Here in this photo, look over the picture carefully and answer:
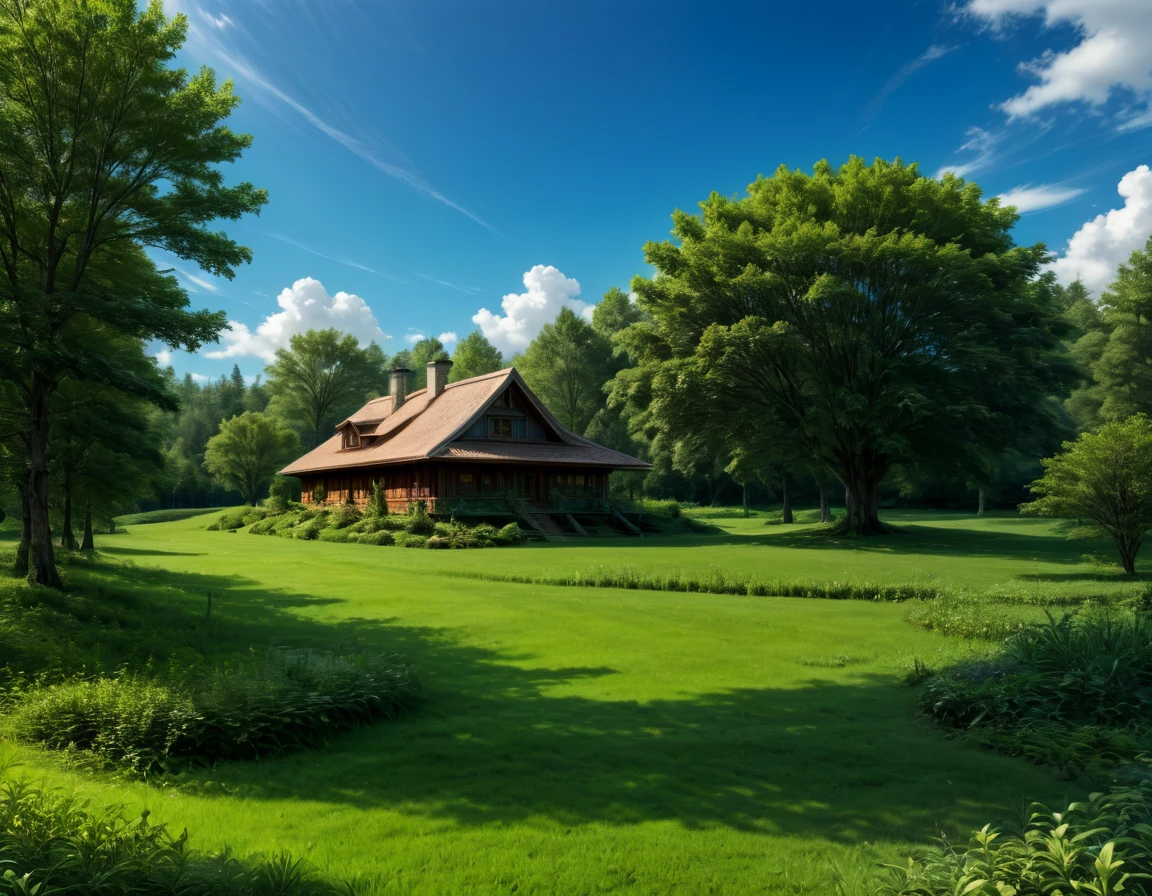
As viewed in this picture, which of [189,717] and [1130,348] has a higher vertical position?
[1130,348]

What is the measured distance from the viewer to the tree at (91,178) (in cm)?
1321

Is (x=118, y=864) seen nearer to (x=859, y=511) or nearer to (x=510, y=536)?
(x=510, y=536)

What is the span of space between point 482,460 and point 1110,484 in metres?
26.1

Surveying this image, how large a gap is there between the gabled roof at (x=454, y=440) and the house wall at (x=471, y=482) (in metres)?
1.02

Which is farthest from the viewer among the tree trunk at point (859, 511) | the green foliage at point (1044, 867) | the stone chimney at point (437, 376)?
the stone chimney at point (437, 376)

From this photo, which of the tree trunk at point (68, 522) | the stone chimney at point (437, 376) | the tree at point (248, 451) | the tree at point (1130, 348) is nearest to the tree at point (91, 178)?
the tree trunk at point (68, 522)

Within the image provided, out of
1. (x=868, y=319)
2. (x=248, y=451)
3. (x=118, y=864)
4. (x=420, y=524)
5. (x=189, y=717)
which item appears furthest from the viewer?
(x=248, y=451)

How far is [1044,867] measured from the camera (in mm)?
4270

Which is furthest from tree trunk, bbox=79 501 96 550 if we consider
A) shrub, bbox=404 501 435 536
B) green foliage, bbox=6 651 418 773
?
green foliage, bbox=6 651 418 773

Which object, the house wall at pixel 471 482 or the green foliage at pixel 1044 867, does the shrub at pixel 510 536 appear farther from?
the green foliage at pixel 1044 867

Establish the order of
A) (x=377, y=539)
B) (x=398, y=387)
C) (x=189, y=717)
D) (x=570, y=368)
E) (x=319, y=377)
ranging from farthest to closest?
(x=319, y=377) < (x=570, y=368) < (x=398, y=387) < (x=377, y=539) < (x=189, y=717)

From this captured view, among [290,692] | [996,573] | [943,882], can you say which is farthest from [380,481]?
Answer: [943,882]

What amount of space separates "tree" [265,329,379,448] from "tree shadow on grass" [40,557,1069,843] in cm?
7192

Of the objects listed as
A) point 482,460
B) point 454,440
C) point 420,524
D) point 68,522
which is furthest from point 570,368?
point 68,522
